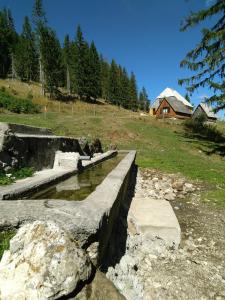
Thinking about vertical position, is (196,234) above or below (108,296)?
below

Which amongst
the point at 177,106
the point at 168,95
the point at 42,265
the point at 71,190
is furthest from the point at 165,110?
the point at 42,265

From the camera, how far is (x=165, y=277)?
3.80 m

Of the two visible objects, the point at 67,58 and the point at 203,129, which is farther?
the point at 67,58

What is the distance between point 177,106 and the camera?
1893 inches

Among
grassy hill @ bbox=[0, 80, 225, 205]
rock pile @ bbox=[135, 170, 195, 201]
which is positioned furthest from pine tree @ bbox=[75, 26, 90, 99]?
rock pile @ bbox=[135, 170, 195, 201]

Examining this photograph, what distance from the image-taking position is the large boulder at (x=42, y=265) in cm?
201

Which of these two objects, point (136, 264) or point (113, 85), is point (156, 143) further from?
point (113, 85)

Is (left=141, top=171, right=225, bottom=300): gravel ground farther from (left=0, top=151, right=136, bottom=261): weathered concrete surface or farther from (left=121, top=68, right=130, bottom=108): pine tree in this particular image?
(left=121, top=68, right=130, bottom=108): pine tree

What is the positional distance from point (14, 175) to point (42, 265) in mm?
3893

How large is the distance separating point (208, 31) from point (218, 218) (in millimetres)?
13886

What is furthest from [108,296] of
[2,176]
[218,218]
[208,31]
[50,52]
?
[50,52]

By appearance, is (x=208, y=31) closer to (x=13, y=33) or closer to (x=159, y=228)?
(x=159, y=228)

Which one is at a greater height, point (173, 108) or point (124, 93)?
point (124, 93)

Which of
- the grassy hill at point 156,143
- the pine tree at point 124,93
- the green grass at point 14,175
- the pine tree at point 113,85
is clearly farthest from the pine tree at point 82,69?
the green grass at point 14,175
